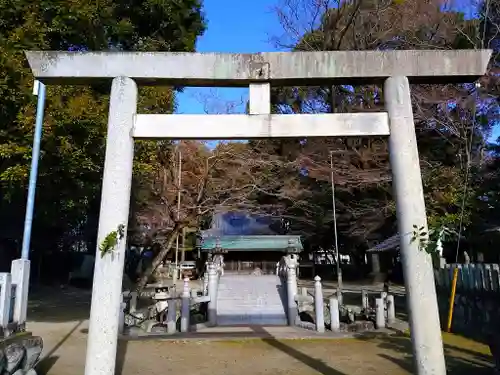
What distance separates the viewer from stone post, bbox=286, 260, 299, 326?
44.3ft

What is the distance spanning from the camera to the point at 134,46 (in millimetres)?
13008

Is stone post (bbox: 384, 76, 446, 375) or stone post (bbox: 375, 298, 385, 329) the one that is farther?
stone post (bbox: 375, 298, 385, 329)

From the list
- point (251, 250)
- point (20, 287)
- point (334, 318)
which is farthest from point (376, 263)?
point (20, 287)

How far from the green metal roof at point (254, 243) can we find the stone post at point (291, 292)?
8299mm

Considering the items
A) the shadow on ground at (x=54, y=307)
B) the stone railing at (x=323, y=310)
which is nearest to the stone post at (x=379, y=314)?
the stone railing at (x=323, y=310)

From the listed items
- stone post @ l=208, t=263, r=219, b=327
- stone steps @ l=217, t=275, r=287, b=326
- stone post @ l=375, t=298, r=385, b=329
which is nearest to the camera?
stone post @ l=375, t=298, r=385, b=329

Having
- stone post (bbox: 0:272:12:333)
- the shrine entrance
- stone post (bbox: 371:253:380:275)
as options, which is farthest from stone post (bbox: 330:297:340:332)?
stone post (bbox: 371:253:380:275)

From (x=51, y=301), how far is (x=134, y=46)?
11440 mm

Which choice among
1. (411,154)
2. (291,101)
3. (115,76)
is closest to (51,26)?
(115,76)

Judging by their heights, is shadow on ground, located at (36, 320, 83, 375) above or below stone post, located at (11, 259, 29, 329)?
below

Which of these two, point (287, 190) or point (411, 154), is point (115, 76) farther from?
point (287, 190)

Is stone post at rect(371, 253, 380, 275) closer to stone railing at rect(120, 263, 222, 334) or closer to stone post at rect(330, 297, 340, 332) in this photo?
stone railing at rect(120, 263, 222, 334)

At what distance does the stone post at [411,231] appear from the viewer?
5.09 m

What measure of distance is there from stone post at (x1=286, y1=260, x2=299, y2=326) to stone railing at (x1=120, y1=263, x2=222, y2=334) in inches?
89.5
